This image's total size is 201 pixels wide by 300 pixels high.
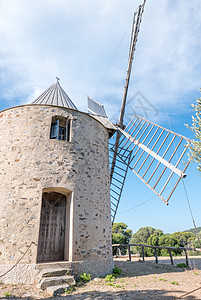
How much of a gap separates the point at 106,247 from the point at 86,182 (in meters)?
2.09

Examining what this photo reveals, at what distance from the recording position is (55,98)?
841cm

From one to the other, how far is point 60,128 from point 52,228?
3388mm

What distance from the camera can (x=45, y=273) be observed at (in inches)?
188

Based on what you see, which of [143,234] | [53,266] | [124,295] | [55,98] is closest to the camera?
[124,295]

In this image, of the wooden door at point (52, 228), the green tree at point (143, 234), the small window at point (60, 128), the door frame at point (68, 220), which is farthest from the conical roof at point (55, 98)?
the green tree at point (143, 234)

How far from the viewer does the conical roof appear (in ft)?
26.6

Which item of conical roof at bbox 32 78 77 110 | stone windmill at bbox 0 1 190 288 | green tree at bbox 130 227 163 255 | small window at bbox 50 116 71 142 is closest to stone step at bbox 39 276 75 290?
stone windmill at bbox 0 1 190 288

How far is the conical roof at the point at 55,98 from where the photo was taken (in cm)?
809

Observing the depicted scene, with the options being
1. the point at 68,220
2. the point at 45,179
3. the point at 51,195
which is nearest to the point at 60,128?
the point at 45,179

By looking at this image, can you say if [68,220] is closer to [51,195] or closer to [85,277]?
[51,195]

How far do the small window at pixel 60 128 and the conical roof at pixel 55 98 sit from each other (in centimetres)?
104

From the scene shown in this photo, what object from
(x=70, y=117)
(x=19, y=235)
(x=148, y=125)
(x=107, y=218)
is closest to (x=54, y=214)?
(x=19, y=235)

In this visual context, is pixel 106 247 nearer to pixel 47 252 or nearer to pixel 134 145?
pixel 47 252

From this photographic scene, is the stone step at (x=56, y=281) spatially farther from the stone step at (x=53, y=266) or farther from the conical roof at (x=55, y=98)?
the conical roof at (x=55, y=98)
